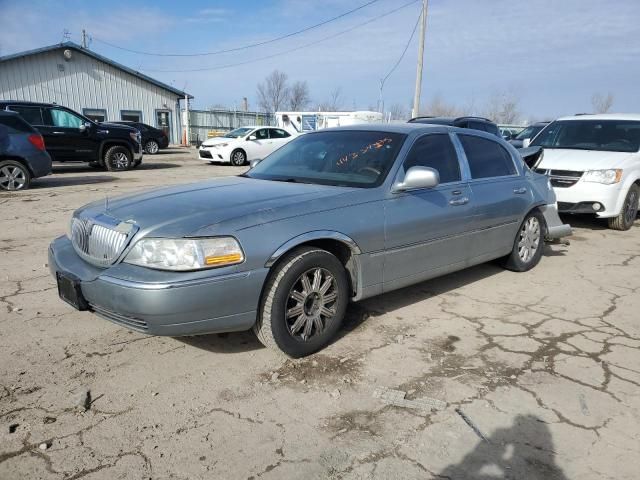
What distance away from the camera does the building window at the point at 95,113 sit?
26672 mm

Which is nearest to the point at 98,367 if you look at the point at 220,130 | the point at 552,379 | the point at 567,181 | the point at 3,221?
the point at 552,379

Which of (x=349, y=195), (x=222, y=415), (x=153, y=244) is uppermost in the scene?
(x=349, y=195)

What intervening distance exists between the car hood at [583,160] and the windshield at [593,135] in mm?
292

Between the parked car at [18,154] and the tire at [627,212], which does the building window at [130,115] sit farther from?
the tire at [627,212]

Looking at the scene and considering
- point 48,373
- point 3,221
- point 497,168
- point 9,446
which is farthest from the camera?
point 3,221

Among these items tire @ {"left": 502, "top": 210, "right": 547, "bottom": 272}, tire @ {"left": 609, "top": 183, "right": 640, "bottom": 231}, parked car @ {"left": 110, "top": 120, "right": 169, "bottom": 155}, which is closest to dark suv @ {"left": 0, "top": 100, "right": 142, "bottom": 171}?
parked car @ {"left": 110, "top": 120, "right": 169, "bottom": 155}

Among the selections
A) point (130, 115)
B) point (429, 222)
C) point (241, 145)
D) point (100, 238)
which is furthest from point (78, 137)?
point (130, 115)

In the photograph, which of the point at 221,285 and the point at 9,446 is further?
the point at 221,285

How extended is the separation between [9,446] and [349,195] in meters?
2.51

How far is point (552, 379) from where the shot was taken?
10.6 feet

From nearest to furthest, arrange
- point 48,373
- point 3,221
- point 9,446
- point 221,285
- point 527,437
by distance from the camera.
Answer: point 9,446 < point 527,437 < point 221,285 < point 48,373 < point 3,221

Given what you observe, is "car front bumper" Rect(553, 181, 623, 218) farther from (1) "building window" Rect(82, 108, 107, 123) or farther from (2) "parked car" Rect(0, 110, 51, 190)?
(1) "building window" Rect(82, 108, 107, 123)

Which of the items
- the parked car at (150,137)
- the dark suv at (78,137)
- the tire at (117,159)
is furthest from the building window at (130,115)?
the tire at (117,159)

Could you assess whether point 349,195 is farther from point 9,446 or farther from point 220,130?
point 220,130
